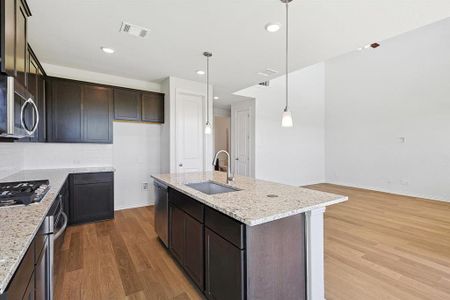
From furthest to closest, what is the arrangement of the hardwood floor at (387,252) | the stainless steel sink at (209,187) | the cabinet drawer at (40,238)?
the stainless steel sink at (209,187), the hardwood floor at (387,252), the cabinet drawer at (40,238)

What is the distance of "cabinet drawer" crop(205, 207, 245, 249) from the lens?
1.38 m

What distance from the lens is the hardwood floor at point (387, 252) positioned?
1975 mm

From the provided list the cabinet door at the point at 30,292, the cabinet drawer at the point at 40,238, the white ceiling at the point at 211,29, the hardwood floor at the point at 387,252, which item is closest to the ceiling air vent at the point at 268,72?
the white ceiling at the point at 211,29

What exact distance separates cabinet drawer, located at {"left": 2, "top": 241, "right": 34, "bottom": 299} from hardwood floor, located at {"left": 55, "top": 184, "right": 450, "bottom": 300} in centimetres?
104

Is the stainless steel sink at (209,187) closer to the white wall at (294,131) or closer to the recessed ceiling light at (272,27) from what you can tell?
the recessed ceiling light at (272,27)

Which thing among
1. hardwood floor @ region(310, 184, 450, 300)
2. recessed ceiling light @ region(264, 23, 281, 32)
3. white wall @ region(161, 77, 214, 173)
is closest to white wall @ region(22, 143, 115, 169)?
white wall @ region(161, 77, 214, 173)

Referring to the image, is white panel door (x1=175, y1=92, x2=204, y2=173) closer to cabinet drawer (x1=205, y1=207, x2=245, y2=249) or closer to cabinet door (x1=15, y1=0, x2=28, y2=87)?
cabinet door (x1=15, y1=0, x2=28, y2=87)

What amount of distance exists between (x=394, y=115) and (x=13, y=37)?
287 inches

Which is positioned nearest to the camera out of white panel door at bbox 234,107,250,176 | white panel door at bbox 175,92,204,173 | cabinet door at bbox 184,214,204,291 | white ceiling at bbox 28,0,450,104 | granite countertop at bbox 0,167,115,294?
→ granite countertop at bbox 0,167,115,294

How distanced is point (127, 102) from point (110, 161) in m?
1.16

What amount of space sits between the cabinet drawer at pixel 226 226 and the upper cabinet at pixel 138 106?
9.90ft

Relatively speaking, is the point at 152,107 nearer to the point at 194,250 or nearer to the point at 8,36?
the point at 8,36

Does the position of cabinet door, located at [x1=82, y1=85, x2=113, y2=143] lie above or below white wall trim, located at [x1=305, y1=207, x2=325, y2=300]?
above

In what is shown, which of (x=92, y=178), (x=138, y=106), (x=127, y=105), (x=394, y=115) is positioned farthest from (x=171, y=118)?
(x=394, y=115)
